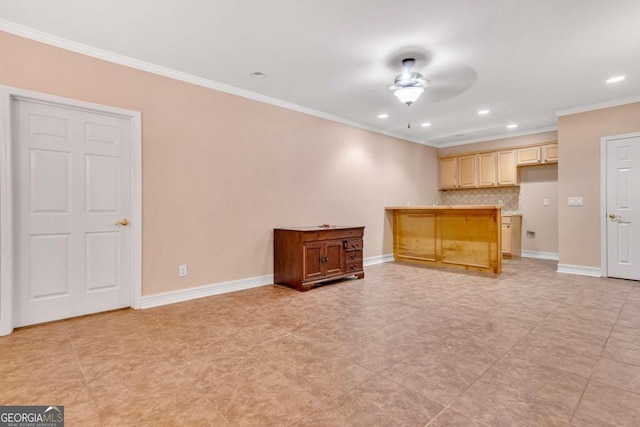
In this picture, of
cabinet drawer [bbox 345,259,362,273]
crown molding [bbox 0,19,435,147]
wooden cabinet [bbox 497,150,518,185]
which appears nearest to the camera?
crown molding [bbox 0,19,435,147]

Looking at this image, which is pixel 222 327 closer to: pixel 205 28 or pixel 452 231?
pixel 205 28

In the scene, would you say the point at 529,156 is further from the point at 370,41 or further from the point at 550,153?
the point at 370,41

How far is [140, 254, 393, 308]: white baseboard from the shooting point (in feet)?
11.2

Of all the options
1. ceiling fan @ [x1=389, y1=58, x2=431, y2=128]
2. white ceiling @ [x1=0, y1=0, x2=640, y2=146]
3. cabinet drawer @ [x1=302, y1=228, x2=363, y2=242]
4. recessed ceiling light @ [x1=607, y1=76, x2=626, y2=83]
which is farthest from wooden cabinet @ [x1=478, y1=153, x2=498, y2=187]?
ceiling fan @ [x1=389, y1=58, x2=431, y2=128]

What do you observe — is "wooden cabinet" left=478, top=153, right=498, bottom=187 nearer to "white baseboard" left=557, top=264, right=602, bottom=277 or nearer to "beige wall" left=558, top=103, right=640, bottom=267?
"beige wall" left=558, top=103, right=640, bottom=267

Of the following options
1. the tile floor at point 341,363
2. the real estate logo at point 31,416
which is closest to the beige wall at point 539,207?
the tile floor at point 341,363

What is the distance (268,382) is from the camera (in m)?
1.90

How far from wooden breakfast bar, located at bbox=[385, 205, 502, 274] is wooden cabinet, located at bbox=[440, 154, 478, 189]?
206cm

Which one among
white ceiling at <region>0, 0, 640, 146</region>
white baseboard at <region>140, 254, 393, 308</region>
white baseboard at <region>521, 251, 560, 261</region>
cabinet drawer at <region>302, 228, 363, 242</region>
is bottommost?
white baseboard at <region>140, 254, 393, 308</region>

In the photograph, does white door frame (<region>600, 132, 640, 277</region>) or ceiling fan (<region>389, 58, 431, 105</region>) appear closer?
ceiling fan (<region>389, 58, 431, 105</region>)

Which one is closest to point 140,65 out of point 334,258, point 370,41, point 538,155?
point 370,41

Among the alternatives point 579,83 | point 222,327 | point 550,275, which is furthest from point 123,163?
point 550,275

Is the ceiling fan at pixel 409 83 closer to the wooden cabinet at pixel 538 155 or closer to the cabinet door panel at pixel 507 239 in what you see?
the wooden cabinet at pixel 538 155

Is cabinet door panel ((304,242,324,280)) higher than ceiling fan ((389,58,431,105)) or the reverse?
the reverse
